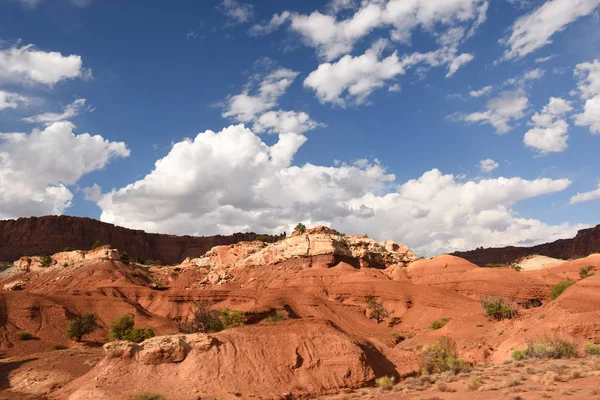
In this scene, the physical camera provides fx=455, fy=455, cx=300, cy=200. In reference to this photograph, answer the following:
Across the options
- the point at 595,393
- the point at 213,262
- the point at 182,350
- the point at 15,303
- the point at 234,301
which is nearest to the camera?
the point at 595,393

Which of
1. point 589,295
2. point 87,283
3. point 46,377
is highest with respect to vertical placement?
point 87,283

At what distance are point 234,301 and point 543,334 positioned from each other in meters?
41.6

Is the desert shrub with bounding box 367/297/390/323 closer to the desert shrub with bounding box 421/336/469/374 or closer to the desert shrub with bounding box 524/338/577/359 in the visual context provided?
the desert shrub with bounding box 421/336/469/374

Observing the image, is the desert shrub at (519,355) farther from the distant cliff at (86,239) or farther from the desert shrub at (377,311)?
the distant cliff at (86,239)

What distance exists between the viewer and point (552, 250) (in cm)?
14900

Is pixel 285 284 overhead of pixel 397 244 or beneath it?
beneath

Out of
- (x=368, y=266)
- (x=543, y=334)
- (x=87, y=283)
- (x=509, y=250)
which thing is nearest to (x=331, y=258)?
(x=368, y=266)

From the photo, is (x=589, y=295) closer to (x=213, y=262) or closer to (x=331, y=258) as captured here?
(x=331, y=258)

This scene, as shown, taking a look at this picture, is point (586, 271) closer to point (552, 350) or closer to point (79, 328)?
point (552, 350)

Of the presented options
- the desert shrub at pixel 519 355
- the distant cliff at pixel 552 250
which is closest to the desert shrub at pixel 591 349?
the desert shrub at pixel 519 355

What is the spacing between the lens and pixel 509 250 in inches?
6093

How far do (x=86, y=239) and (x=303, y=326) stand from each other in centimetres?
14019

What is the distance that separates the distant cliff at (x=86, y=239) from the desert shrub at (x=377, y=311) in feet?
249

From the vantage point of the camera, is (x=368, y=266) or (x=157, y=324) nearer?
(x=157, y=324)
